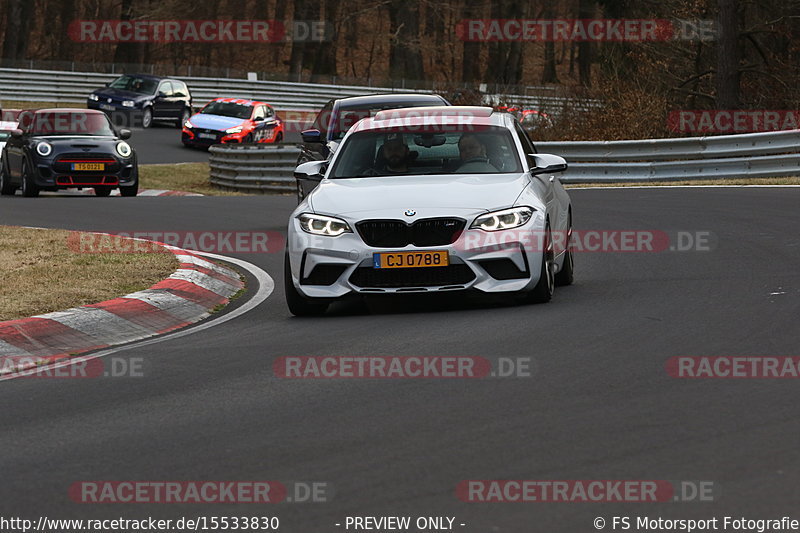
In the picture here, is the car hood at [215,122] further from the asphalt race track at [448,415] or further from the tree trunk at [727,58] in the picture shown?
the asphalt race track at [448,415]

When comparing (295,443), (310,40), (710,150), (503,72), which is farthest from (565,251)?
(503,72)

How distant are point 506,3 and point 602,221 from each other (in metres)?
57.0

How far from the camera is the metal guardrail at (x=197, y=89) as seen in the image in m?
49.6

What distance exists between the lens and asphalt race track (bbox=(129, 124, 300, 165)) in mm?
37116

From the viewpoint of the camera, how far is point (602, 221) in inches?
671

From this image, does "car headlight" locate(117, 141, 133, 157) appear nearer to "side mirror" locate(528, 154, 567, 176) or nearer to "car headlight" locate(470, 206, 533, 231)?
"side mirror" locate(528, 154, 567, 176)

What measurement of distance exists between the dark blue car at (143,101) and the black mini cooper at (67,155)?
1888cm

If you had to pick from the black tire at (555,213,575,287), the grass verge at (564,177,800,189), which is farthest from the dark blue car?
the black tire at (555,213,575,287)

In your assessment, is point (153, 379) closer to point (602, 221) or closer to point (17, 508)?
point (17, 508)

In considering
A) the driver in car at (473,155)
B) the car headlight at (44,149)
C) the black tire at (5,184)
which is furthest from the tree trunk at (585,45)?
the driver in car at (473,155)

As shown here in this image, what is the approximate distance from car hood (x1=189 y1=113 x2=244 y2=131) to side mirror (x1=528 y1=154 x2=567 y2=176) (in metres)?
28.9

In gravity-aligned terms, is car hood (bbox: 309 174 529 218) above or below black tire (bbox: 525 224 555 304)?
above

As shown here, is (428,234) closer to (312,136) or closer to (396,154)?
(396,154)

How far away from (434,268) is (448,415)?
343cm
